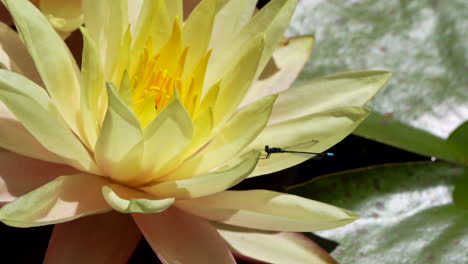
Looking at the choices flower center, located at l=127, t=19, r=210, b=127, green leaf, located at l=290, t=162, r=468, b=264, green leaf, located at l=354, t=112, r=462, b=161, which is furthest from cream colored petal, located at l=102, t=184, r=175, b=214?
green leaf, located at l=354, t=112, r=462, b=161

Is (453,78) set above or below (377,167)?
above

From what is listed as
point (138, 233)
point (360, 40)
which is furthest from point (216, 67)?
point (360, 40)

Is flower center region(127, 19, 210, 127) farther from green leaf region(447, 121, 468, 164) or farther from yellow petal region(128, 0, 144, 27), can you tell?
green leaf region(447, 121, 468, 164)

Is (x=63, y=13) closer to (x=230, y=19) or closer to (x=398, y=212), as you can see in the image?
(x=230, y=19)

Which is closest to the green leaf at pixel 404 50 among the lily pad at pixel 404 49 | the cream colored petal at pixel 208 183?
the lily pad at pixel 404 49

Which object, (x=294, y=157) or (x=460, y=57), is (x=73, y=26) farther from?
(x=460, y=57)

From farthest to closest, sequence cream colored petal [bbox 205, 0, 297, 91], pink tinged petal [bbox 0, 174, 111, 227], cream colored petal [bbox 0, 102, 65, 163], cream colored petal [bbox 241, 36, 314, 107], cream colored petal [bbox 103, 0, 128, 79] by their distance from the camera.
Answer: cream colored petal [bbox 241, 36, 314, 107] < cream colored petal [bbox 205, 0, 297, 91] < cream colored petal [bbox 103, 0, 128, 79] < cream colored petal [bbox 0, 102, 65, 163] < pink tinged petal [bbox 0, 174, 111, 227]
